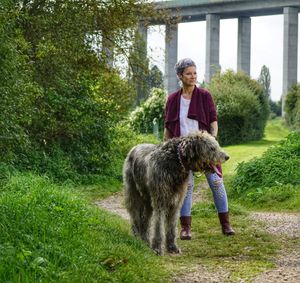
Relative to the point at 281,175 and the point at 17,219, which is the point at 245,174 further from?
the point at 17,219

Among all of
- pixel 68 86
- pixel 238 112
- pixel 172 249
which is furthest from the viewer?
pixel 238 112

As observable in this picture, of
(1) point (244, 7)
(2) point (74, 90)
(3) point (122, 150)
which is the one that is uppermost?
(1) point (244, 7)

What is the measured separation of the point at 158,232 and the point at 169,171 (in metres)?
0.65

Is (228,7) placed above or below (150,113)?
above

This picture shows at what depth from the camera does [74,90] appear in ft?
50.5

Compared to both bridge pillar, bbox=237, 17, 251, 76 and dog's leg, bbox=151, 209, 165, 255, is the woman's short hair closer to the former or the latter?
dog's leg, bbox=151, 209, 165, 255

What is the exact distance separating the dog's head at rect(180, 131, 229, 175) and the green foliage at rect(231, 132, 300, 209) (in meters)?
5.40

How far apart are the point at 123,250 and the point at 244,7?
144 ft

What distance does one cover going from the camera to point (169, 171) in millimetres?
7055

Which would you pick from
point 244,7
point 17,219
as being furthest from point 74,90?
point 244,7

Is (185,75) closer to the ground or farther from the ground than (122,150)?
farther from the ground

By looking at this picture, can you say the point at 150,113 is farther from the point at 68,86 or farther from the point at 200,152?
the point at 200,152

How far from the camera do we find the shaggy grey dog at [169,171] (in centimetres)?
705

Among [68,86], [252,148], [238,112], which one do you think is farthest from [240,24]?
[68,86]
